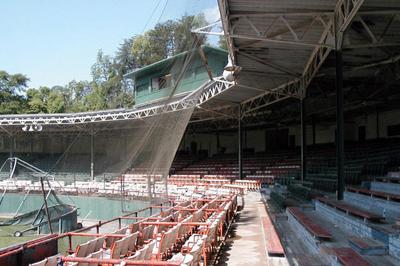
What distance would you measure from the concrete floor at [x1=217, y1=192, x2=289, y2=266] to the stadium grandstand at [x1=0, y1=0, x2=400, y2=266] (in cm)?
3

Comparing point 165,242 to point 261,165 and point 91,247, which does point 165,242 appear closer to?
point 91,247

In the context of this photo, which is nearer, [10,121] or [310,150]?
[310,150]

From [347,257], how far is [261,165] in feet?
78.9

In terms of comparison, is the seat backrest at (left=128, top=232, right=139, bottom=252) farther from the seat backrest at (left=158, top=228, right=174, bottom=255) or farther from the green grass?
the green grass

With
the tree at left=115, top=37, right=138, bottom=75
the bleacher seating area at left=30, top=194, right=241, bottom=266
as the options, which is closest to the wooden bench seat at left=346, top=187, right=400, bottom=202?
the bleacher seating area at left=30, top=194, right=241, bottom=266

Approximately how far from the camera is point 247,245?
928 cm

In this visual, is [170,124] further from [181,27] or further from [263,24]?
[263,24]

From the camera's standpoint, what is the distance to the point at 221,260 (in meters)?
8.00

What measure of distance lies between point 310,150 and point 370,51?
14950 mm

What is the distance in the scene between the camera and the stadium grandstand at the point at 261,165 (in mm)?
7027

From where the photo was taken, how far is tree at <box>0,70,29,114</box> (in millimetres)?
65250

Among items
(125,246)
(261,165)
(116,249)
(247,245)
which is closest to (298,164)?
(261,165)

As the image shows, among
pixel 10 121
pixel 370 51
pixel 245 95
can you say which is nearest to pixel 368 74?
pixel 370 51

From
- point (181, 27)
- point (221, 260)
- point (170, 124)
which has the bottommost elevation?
point (221, 260)
